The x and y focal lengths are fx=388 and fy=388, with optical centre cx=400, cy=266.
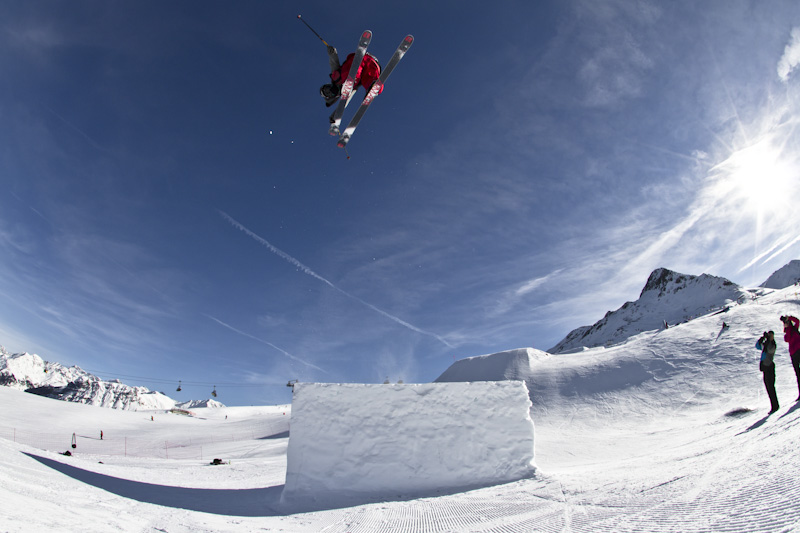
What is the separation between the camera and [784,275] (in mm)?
118375

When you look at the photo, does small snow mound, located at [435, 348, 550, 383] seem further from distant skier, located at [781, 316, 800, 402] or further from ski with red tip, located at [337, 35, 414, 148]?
ski with red tip, located at [337, 35, 414, 148]

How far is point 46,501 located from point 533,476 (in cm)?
859

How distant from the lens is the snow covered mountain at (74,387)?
82.6 metres

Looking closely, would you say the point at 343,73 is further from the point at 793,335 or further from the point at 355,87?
the point at 793,335

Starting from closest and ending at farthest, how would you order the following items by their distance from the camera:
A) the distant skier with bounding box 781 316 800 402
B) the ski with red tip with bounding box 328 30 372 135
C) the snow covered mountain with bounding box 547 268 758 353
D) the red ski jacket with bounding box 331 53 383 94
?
the distant skier with bounding box 781 316 800 402
the ski with red tip with bounding box 328 30 372 135
the red ski jacket with bounding box 331 53 383 94
the snow covered mountain with bounding box 547 268 758 353

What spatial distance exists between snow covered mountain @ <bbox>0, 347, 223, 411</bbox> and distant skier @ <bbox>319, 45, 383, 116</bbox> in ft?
319

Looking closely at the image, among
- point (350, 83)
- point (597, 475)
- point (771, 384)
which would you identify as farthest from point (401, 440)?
point (350, 83)

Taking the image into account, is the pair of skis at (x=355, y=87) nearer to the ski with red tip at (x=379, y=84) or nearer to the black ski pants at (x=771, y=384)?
the ski with red tip at (x=379, y=84)

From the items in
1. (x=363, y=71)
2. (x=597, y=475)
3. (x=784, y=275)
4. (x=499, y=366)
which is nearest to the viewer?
(x=597, y=475)

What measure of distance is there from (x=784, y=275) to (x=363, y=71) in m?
161

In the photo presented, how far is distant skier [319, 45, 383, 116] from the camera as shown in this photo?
9406 mm

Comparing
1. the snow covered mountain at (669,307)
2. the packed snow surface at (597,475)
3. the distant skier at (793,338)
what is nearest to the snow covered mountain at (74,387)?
the packed snow surface at (597,475)

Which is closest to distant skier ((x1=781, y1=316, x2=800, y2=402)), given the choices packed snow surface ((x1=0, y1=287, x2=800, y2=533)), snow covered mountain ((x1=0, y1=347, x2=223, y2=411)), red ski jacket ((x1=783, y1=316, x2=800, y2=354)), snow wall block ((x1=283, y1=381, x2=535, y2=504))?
red ski jacket ((x1=783, y1=316, x2=800, y2=354))

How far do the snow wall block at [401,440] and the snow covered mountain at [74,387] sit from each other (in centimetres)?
9512
